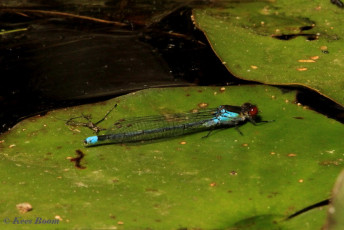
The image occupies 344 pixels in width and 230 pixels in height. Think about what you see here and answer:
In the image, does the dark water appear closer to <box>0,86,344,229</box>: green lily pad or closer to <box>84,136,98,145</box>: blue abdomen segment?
<box>0,86,344,229</box>: green lily pad

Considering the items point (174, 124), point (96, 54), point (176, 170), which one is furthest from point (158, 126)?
point (96, 54)

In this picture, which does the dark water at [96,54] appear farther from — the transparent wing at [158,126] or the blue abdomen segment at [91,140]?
the blue abdomen segment at [91,140]

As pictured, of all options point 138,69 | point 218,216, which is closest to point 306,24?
point 138,69

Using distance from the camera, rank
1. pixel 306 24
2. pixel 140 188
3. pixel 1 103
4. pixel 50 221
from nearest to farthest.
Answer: pixel 50 221 < pixel 140 188 < pixel 1 103 < pixel 306 24

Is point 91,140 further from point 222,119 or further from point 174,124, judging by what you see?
point 222,119

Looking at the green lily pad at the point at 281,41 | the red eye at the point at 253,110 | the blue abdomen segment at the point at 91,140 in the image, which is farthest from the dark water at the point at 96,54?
the blue abdomen segment at the point at 91,140

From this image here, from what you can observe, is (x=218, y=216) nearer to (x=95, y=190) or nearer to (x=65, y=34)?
(x=95, y=190)
